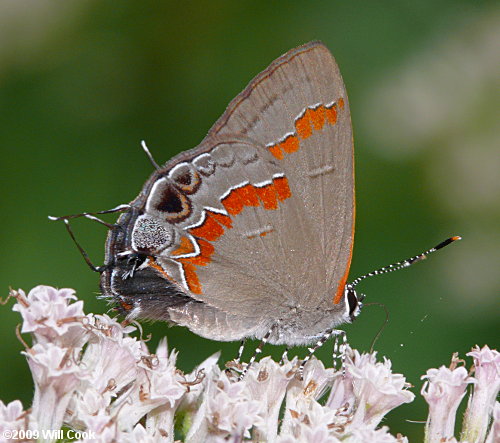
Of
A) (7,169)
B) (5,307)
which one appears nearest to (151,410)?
(5,307)

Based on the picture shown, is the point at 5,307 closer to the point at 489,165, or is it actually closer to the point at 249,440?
the point at 249,440

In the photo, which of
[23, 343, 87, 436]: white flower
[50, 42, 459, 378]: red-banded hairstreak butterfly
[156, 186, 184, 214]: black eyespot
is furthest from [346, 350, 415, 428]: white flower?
[23, 343, 87, 436]: white flower

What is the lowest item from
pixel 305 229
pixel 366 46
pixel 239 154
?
pixel 305 229

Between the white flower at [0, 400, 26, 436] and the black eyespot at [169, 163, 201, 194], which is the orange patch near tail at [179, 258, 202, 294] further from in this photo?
the white flower at [0, 400, 26, 436]

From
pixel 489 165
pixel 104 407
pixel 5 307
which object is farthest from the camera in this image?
pixel 489 165

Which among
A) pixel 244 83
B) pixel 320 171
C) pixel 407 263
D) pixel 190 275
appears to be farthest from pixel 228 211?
pixel 244 83

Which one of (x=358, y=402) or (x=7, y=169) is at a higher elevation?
(x=7, y=169)

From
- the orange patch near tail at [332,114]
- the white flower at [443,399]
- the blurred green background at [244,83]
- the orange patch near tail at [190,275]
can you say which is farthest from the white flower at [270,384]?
the blurred green background at [244,83]
